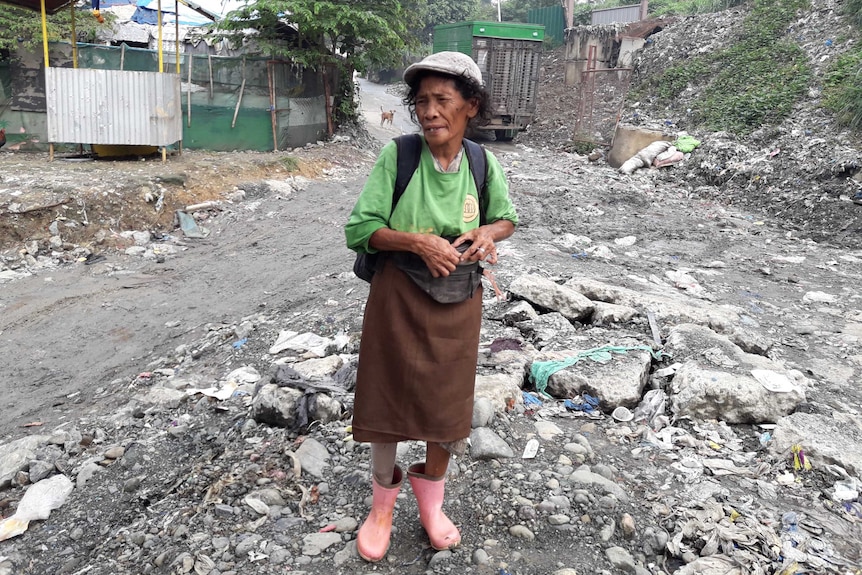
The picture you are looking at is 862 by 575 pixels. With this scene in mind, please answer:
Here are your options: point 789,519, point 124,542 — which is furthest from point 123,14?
point 789,519

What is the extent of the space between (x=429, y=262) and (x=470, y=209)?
23 cm

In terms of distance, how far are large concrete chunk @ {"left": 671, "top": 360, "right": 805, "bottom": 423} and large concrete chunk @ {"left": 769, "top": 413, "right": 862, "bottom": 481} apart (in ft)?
0.30

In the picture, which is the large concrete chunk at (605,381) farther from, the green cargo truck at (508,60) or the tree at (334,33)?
the green cargo truck at (508,60)

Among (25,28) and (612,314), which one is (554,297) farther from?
(25,28)

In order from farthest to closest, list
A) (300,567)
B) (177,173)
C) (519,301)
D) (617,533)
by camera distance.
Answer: (177,173) → (519,301) → (617,533) → (300,567)

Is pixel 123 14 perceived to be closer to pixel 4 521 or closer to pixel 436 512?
pixel 4 521

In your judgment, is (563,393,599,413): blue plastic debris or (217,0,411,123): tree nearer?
(563,393,599,413): blue plastic debris

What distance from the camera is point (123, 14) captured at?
14906 mm

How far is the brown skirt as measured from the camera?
181cm

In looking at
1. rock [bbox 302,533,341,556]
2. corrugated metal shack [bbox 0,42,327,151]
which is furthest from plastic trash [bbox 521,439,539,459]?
corrugated metal shack [bbox 0,42,327,151]

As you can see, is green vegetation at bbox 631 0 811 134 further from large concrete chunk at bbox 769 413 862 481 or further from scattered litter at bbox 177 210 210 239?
large concrete chunk at bbox 769 413 862 481

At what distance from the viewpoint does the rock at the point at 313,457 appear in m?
2.54

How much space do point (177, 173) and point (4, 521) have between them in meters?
6.38

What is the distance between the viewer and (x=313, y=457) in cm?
260
